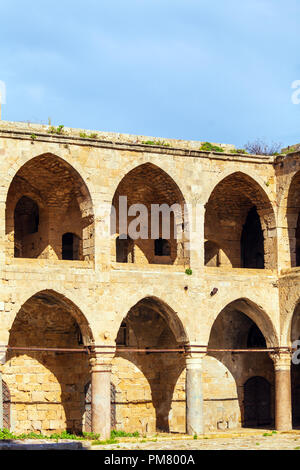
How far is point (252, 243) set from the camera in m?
33.2

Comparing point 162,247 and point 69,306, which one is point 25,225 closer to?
point 69,306

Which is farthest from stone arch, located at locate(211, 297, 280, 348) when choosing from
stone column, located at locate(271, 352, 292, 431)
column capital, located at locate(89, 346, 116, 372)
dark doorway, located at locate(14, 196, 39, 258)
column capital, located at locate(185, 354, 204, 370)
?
dark doorway, located at locate(14, 196, 39, 258)

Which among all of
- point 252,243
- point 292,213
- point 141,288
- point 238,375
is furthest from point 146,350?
point 252,243

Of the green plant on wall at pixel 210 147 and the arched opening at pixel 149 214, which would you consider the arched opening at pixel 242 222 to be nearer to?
the green plant on wall at pixel 210 147

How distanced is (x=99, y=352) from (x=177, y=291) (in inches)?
107

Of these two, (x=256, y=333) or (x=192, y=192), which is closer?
(x=192, y=192)

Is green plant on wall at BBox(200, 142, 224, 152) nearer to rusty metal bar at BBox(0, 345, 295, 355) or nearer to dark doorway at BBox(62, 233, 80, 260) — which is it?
dark doorway at BBox(62, 233, 80, 260)

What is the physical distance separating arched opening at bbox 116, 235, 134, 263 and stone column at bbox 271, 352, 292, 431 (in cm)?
488

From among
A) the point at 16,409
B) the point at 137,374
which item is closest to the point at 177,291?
the point at 137,374

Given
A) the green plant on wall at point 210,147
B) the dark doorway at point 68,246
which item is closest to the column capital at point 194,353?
the dark doorway at point 68,246

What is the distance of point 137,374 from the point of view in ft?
103

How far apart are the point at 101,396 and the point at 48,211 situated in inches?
211

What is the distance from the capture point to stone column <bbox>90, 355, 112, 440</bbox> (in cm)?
2789

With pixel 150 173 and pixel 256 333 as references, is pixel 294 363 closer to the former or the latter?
pixel 256 333
